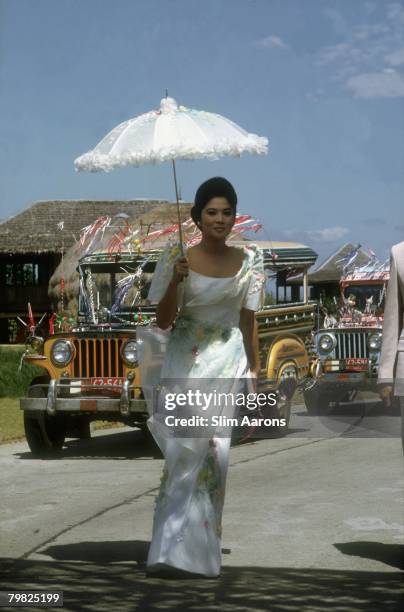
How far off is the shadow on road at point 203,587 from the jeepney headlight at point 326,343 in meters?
12.6

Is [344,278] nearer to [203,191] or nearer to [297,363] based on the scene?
[297,363]

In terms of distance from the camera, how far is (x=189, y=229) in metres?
13.8

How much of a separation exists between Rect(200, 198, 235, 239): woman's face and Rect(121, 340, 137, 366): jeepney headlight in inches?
264

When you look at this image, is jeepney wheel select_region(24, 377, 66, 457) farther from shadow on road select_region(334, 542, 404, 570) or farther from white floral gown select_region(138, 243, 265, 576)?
white floral gown select_region(138, 243, 265, 576)

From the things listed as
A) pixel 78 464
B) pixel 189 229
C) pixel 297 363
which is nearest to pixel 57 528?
pixel 78 464

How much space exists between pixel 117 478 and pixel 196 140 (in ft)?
14.9

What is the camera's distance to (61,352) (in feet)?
44.1

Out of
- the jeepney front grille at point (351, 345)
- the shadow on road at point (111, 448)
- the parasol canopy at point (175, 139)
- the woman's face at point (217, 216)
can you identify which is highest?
the parasol canopy at point (175, 139)

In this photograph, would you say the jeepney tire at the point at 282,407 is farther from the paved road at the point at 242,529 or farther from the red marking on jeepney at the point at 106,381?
the red marking on jeepney at the point at 106,381

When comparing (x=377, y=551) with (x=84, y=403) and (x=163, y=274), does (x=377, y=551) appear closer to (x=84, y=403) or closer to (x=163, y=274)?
(x=163, y=274)

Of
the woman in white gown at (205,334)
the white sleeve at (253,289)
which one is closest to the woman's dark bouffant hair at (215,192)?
the woman in white gown at (205,334)

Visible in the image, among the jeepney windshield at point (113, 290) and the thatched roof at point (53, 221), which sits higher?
the thatched roof at point (53, 221)

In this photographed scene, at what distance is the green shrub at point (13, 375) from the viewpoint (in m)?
26.0

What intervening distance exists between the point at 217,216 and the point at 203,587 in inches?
76.3
